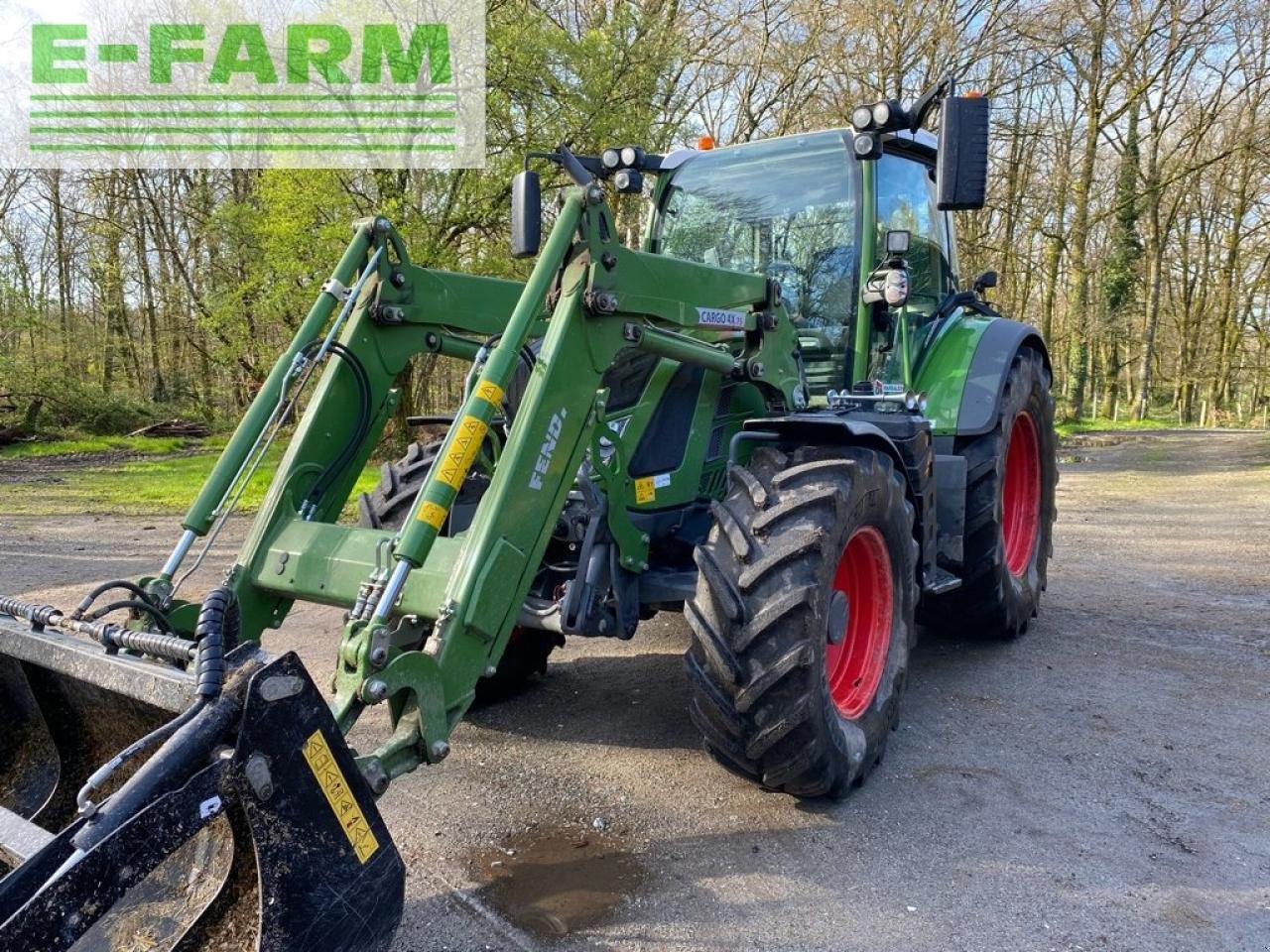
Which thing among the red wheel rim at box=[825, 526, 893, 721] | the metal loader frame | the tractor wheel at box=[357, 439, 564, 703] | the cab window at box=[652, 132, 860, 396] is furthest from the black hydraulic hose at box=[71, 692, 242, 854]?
the cab window at box=[652, 132, 860, 396]

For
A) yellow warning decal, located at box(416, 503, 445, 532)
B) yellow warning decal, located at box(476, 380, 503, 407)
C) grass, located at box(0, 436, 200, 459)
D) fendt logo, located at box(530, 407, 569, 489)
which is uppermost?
yellow warning decal, located at box(476, 380, 503, 407)

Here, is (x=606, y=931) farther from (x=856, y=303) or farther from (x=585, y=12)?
(x=585, y=12)

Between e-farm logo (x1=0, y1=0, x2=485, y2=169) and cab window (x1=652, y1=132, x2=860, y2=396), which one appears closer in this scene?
cab window (x1=652, y1=132, x2=860, y2=396)

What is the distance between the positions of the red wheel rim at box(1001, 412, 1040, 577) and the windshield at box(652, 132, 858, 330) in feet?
→ 5.74

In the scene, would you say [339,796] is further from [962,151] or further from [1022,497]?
[1022,497]

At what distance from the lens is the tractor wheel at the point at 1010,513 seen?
4.61 meters

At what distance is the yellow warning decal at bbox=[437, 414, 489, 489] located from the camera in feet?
8.86

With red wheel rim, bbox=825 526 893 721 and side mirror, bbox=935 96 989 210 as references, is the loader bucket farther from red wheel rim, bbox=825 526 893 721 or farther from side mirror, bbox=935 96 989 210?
side mirror, bbox=935 96 989 210

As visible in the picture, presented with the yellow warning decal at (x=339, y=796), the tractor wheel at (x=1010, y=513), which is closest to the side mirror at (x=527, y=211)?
the yellow warning decal at (x=339, y=796)

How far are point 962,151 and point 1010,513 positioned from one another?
266 cm

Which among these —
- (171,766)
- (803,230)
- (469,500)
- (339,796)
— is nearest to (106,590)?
(171,766)

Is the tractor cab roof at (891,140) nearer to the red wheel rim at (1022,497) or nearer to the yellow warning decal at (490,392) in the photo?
the red wheel rim at (1022,497)

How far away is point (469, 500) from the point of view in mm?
3832

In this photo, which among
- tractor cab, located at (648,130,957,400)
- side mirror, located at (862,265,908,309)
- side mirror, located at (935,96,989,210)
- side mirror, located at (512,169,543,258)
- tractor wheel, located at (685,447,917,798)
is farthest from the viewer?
tractor cab, located at (648,130,957,400)
